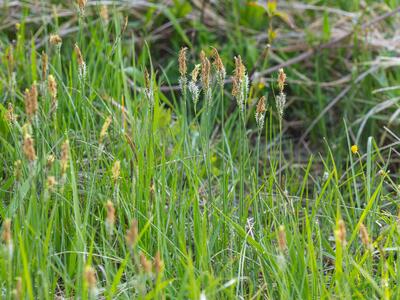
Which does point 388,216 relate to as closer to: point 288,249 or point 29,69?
point 288,249

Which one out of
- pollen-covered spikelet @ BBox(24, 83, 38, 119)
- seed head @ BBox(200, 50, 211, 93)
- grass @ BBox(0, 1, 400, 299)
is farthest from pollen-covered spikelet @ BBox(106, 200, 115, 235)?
seed head @ BBox(200, 50, 211, 93)

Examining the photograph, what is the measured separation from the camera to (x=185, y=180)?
2336 millimetres

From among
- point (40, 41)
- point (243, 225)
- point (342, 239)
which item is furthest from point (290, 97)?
point (342, 239)

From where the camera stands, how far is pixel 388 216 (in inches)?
88.3

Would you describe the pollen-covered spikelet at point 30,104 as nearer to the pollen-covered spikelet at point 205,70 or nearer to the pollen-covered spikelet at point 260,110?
the pollen-covered spikelet at point 205,70

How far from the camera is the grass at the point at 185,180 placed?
170cm

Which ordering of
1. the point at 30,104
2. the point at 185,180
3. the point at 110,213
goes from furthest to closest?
1. the point at 185,180
2. the point at 30,104
3. the point at 110,213

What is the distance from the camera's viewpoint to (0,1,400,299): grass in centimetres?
170

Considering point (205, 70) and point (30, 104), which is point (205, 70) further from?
point (30, 104)

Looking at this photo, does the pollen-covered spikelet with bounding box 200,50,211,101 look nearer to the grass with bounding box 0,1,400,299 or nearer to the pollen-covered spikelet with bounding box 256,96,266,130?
the grass with bounding box 0,1,400,299

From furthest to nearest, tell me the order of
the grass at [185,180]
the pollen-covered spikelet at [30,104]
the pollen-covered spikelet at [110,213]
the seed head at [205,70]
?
the seed head at [205,70] → the grass at [185,180] → the pollen-covered spikelet at [30,104] → the pollen-covered spikelet at [110,213]

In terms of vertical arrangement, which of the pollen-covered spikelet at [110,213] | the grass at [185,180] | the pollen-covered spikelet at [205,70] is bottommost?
the grass at [185,180]

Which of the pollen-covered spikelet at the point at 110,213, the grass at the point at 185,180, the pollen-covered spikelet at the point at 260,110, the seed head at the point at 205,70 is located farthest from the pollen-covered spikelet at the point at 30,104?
the pollen-covered spikelet at the point at 260,110

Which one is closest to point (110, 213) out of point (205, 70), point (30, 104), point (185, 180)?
point (30, 104)
